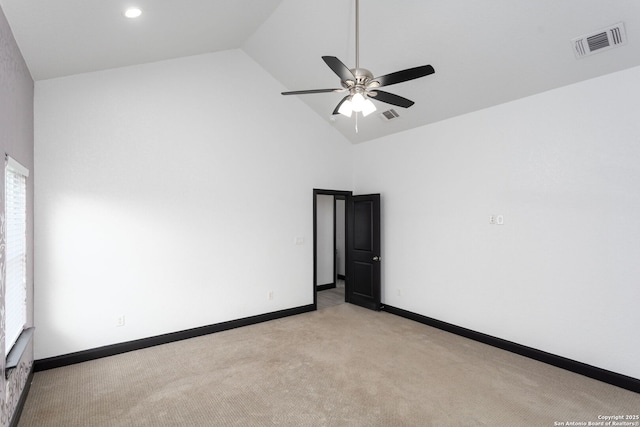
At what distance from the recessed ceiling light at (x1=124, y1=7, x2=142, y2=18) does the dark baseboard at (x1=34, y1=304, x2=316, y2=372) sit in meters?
3.42

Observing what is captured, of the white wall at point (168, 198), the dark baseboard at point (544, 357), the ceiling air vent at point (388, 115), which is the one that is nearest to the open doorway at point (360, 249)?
the white wall at point (168, 198)

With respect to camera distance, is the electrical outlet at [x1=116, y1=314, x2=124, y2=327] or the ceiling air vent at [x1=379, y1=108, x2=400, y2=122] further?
the ceiling air vent at [x1=379, y1=108, x2=400, y2=122]

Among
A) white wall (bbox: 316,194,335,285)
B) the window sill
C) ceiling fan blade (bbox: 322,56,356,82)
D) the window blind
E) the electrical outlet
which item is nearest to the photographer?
the window sill

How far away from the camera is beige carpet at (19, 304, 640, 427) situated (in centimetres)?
259

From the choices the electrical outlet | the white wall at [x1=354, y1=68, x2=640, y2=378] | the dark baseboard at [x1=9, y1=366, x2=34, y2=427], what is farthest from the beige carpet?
the white wall at [x1=354, y1=68, x2=640, y2=378]

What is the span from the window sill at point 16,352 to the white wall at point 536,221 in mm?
4530

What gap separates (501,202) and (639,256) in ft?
4.38

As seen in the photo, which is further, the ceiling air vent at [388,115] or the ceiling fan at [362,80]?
the ceiling air vent at [388,115]

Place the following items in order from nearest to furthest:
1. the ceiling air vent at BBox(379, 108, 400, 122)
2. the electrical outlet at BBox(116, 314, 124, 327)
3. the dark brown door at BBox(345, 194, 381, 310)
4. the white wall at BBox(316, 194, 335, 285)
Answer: the electrical outlet at BBox(116, 314, 124, 327) < the ceiling air vent at BBox(379, 108, 400, 122) < the dark brown door at BBox(345, 194, 381, 310) < the white wall at BBox(316, 194, 335, 285)

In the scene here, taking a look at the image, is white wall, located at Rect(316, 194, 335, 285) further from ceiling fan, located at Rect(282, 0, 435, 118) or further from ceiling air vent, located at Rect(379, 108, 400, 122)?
ceiling fan, located at Rect(282, 0, 435, 118)

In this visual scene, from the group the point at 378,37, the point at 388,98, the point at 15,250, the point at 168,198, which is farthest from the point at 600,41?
the point at 15,250

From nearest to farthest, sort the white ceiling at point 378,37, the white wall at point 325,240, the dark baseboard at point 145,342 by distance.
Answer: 1. the white ceiling at point 378,37
2. the dark baseboard at point 145,342
3. the white wall at point 325,240

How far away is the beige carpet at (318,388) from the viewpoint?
2590 millimetres

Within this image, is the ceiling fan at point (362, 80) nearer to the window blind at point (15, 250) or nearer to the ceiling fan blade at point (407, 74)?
the ceiling fan blade at point (407, 74)
